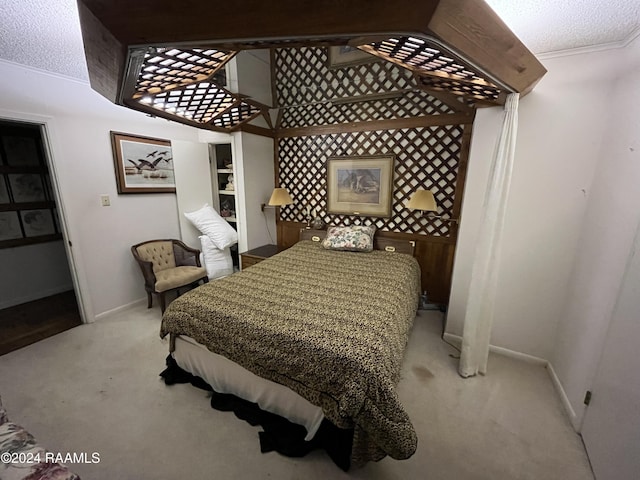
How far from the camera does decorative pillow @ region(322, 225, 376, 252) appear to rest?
2822 mm

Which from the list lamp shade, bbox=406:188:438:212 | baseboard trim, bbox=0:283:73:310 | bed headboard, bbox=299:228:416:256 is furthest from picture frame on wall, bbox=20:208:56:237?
lamp shade, bbox=406:188:438:212

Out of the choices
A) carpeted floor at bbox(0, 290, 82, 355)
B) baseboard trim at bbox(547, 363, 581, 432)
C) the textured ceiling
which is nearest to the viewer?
the textured ceiling

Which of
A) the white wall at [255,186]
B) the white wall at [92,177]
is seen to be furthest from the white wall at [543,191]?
the white wall at [92,177]

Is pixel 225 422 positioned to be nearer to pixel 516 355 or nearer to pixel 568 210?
pixel 516 355

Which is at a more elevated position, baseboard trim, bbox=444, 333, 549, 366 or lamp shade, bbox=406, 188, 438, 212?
lamp shade, bbox=406, 188, 438, 212

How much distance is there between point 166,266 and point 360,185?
8.36ft

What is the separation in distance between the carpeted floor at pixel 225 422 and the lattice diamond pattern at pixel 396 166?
1423 mm

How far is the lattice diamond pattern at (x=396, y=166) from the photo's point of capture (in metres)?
2.60

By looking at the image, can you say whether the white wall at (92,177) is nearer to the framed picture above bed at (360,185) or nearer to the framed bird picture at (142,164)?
the framed bird picture at (142,164)

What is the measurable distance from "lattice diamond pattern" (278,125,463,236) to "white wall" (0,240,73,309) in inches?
122

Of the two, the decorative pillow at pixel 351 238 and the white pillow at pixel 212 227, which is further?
the white pillow at pixel 212 227

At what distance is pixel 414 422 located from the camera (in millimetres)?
1562

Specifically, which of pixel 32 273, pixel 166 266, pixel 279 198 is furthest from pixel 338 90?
pixel 32 273

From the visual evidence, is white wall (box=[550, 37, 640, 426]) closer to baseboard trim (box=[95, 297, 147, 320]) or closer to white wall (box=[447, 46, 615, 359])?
white wall (box=[447, 46, 615, 359])
